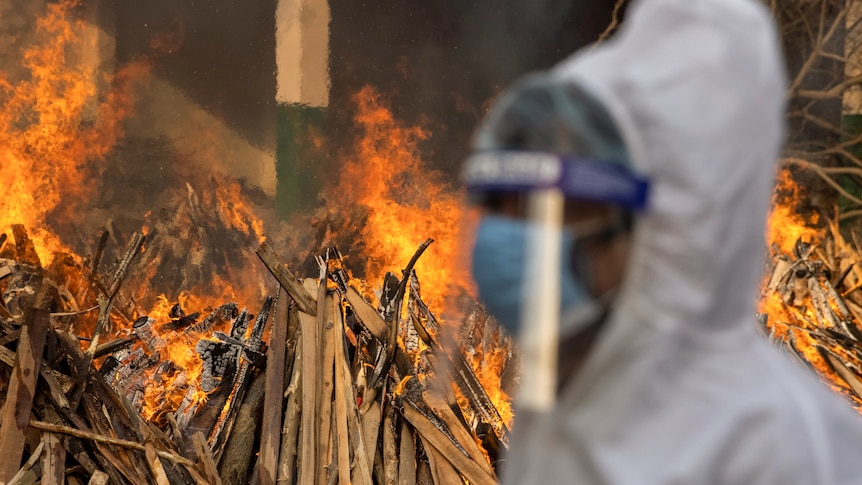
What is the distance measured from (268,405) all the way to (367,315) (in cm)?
69

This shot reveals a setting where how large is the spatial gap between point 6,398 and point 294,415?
1169mm

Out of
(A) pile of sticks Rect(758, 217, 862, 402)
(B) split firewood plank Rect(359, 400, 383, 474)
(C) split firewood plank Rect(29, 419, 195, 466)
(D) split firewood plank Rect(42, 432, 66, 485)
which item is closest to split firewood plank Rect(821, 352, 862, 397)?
(A) pile of sticks Rect(758, 217, 862, 402)

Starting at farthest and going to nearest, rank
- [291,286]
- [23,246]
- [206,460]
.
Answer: [23,246]
[291,286]
[206,460]

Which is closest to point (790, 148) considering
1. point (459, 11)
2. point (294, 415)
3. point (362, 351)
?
point (459, 11)

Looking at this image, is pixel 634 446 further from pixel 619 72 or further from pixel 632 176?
pixel 619 72

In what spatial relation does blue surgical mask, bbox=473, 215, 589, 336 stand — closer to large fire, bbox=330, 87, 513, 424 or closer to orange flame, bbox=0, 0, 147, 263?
large fire, bbox=330, 87, 513, 424

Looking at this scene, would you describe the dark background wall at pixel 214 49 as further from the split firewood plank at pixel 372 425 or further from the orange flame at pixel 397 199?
the split firewood plank at pixel 372 425

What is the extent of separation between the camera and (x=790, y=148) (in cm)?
659

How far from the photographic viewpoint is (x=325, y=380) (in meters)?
3.69

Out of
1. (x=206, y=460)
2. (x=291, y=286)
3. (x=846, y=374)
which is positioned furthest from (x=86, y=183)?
(x=846, y=374)

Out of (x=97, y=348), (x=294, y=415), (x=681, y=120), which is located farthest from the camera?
(x=97, y=348)

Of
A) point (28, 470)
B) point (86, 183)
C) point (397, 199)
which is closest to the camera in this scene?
point (28, 470)

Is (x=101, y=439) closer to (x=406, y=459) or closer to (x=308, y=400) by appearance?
(x=308, y=400)

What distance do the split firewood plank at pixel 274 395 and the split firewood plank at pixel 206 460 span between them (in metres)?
0.20
